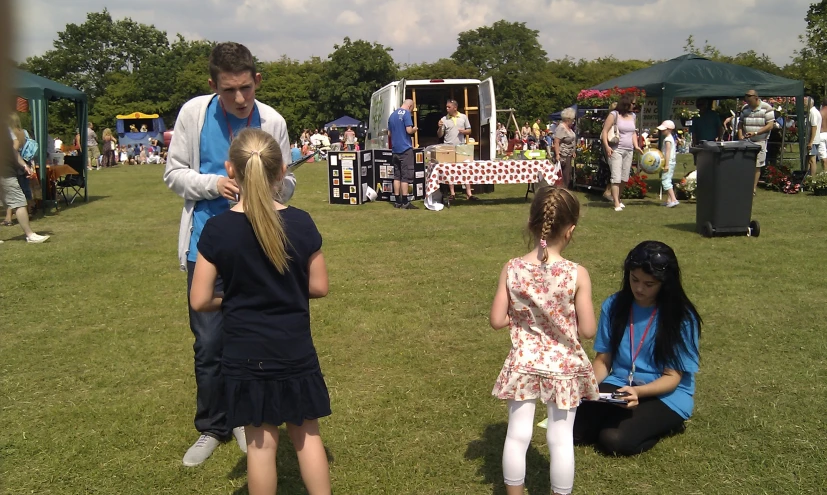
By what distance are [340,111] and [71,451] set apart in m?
53.3

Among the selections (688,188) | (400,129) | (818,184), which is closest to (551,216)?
(400,129)

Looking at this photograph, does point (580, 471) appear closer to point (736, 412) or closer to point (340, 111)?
point (736, 412)

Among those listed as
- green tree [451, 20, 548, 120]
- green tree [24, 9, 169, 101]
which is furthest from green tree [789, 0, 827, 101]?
green tree [451, 20, 548, 120]

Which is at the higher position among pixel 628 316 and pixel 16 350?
pixel 628 316

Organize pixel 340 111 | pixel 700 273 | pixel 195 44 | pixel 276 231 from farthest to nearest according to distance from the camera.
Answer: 1. pixel 195 44
2. pixel 340 111
3. pixel 700 273
4. pixel 276 231

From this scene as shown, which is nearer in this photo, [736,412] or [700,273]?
[736,412]

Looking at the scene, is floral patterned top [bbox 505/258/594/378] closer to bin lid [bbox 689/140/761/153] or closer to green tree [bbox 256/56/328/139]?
bin lid [bbox 689/140/761/153]

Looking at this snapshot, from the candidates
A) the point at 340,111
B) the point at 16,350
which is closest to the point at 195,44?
the point at 340,111

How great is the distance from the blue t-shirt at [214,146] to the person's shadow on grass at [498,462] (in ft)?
6.03

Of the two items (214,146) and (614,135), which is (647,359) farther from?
(614,135)

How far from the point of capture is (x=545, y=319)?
3.15 meters

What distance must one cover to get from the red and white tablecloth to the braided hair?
9.95 metres

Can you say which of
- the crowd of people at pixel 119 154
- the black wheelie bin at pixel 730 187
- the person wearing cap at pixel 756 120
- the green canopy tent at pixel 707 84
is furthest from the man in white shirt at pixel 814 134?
the crowd of people at pixel 119 154

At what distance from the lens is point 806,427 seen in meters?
4.02
